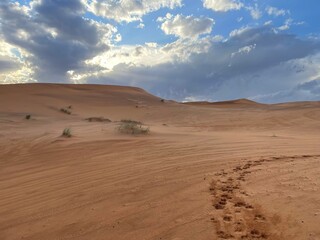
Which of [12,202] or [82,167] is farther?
[82,167]

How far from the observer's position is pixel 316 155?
7.05 meters

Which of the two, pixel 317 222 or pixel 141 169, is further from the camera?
pixel 141 169

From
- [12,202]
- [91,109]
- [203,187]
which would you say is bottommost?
[12,202]

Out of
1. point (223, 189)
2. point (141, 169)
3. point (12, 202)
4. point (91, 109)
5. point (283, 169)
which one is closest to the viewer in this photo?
point (223, 189)

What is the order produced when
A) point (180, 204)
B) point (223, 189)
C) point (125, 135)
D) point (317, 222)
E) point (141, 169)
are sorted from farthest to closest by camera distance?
point (125, 135) → point (141, 169) → point (223, 189) → point (180, 204) → point (317, 222)

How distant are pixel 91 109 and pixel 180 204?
22828mm

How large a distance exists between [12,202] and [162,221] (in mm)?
2558

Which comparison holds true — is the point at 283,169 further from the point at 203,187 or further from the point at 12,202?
the point at 12,202

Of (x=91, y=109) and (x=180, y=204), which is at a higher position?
(x=91, y=109)

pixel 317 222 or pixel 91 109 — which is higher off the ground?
pixel 91 109

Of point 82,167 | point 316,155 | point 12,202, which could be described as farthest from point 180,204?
point 316,155

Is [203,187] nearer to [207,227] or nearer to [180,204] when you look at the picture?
[180,204]

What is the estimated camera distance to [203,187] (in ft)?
16.3

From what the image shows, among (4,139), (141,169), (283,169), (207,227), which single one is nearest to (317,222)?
(207,227)
